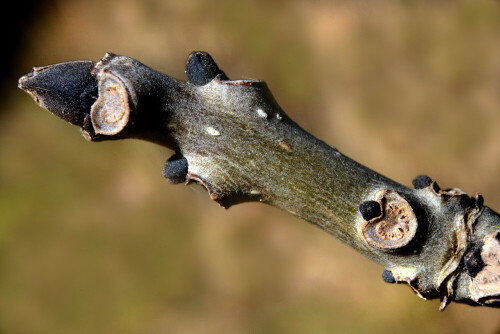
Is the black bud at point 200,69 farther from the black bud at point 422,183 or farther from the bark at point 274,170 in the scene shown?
the black bud at point 422,183

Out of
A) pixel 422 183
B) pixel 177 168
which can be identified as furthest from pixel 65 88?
pixel 422 183

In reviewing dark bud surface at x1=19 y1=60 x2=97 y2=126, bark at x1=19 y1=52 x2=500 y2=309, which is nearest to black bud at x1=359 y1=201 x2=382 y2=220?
bark at x1=19 y1=52 x2=500 y2=309

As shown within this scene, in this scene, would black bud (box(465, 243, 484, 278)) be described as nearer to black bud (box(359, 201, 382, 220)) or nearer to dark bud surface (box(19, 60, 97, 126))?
black bud (box(359, 201, 382, 220))

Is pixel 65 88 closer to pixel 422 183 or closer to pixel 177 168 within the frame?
pixel 177 168

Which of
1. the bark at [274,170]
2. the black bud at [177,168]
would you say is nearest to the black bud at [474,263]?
the bark at [274,170]

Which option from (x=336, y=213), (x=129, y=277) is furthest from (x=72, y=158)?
(x=336, y=213)

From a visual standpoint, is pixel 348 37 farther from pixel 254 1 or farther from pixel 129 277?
pixel 129 277
